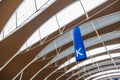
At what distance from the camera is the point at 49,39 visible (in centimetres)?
2200

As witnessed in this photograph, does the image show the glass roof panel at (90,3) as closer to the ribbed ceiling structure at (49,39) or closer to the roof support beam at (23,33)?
the ribbed ceiling structure at (49,39)

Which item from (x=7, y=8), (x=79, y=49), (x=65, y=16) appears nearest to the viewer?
(x=79, y=49)

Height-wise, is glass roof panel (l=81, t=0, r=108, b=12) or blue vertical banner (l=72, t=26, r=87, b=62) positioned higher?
glass roof panel (l=81, t=0, r=108, b=12)

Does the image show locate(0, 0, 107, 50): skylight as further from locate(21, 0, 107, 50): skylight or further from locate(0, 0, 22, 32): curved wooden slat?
locate(0, 0, 22, 32): curved wooden slat

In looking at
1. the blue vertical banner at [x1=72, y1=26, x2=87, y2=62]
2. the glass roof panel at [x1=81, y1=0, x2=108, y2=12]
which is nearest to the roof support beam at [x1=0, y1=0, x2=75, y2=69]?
the glass roof panel at [x1=81, y1=0, x2=108, y2=12]

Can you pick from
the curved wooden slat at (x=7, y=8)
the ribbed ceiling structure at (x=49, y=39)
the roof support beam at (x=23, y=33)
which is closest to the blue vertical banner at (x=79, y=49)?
the roof support beam at (x=23, y=33)

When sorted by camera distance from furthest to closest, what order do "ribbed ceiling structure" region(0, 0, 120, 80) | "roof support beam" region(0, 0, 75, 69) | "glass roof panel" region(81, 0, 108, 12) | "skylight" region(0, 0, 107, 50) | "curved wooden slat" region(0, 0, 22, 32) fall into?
1. "glass roof panel" region(81, 0, 108, 12)
2. "ribbed ceiling structure" region(0, 0, 120, 80)
3. "roof support beam" region(0, 0, 75, 69)
4. "skylight" region(0, 0, 107, 50)
5. "curved wooden slat" region(0, 0, 22, 32)

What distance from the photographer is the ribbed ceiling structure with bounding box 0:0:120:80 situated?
1759 centimetres

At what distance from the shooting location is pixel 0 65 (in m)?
24.2

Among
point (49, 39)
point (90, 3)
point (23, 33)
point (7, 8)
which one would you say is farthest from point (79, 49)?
point (49, 39)

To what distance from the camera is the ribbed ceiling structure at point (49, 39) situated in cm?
1759

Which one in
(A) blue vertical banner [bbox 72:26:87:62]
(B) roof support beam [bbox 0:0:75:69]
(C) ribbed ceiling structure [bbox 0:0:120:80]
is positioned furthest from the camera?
(C) ribbed ceiling structure [bbox 0:0:120:80]

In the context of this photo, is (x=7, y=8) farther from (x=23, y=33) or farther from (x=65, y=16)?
(x=65, y=16)

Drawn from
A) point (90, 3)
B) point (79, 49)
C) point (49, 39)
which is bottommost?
point (79, 49)
